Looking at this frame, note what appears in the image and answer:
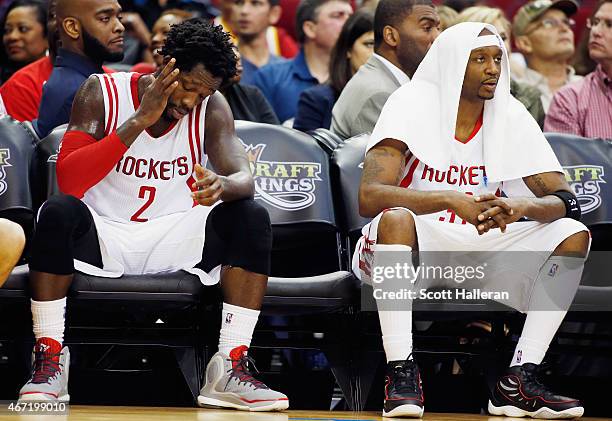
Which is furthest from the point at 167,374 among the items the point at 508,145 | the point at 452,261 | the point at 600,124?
the point at 600,124

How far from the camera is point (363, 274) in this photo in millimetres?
4391

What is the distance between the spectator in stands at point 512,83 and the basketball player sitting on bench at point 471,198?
5.26 ft

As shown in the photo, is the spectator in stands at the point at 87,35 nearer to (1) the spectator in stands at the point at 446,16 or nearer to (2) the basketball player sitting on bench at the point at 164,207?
(2) the basketball player sitting on bench at the point at 164,207

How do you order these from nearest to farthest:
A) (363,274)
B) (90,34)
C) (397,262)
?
1. (397,262)
2. (363,274)
3. (90,34)

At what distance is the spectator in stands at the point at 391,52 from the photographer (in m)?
5.47

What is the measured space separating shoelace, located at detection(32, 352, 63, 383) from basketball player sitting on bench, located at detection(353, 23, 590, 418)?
1.13 m

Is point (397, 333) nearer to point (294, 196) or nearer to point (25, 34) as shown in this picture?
point (294, 196)

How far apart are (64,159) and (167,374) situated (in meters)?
0.93

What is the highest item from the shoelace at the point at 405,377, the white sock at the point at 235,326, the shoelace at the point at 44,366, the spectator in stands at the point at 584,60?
the spectator in stands at the point at 584,60

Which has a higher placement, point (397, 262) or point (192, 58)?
point (192, 58)

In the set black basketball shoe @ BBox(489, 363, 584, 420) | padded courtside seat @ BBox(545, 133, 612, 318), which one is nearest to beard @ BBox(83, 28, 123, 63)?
padded courtside seat @ BBox(545, 133, 612, 318)

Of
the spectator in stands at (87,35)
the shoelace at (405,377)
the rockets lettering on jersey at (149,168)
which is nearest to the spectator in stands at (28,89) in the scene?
the spectator in stands at (87,35)

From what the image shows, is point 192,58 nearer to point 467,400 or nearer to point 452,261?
point 452,261

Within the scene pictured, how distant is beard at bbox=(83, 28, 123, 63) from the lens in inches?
→ 213
